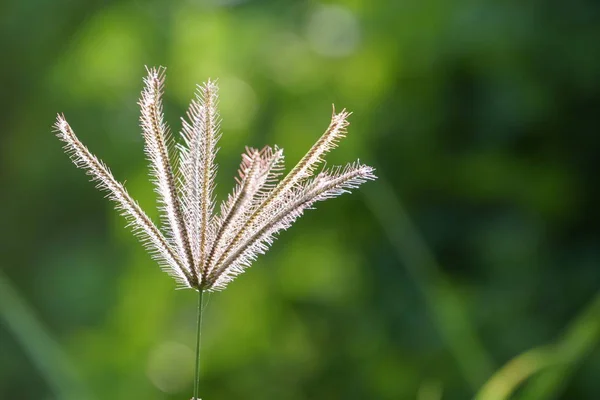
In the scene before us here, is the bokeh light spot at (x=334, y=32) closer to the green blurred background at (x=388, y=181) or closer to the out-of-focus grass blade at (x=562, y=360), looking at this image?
the green blurred background at (x=388, y=181)

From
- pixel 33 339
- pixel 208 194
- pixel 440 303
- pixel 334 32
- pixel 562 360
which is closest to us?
pixel 208 194

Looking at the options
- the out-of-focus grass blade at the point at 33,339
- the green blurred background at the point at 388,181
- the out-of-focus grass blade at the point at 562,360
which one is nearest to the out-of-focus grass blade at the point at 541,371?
the out-of-focus grass blade at the point at 562,360

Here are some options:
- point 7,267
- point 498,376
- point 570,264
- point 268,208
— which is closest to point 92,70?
point 7,267

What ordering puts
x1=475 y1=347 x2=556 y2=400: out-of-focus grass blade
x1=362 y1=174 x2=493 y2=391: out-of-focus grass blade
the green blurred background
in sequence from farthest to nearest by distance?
the green blurred background < x1=362 y1=174 x2=493 y2=391: out-of-focus grass blade < x1=475 y1=347 x2=556 y2=400: out-of-focus grass blade

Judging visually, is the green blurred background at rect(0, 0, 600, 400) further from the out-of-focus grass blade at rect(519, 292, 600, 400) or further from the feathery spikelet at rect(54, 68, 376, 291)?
the feathery spikelet at rect(54, 68, 376, 291)

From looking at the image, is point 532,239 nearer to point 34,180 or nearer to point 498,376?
point 498,376

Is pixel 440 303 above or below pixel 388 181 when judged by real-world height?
below

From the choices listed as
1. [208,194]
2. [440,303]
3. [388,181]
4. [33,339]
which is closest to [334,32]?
[388,181]

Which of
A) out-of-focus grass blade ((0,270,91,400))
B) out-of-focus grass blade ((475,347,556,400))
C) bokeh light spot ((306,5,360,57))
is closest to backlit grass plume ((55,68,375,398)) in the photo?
out-of-focus grass blade ((475,347,556,400))

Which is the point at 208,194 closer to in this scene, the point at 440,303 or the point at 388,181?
the point at 440,303
